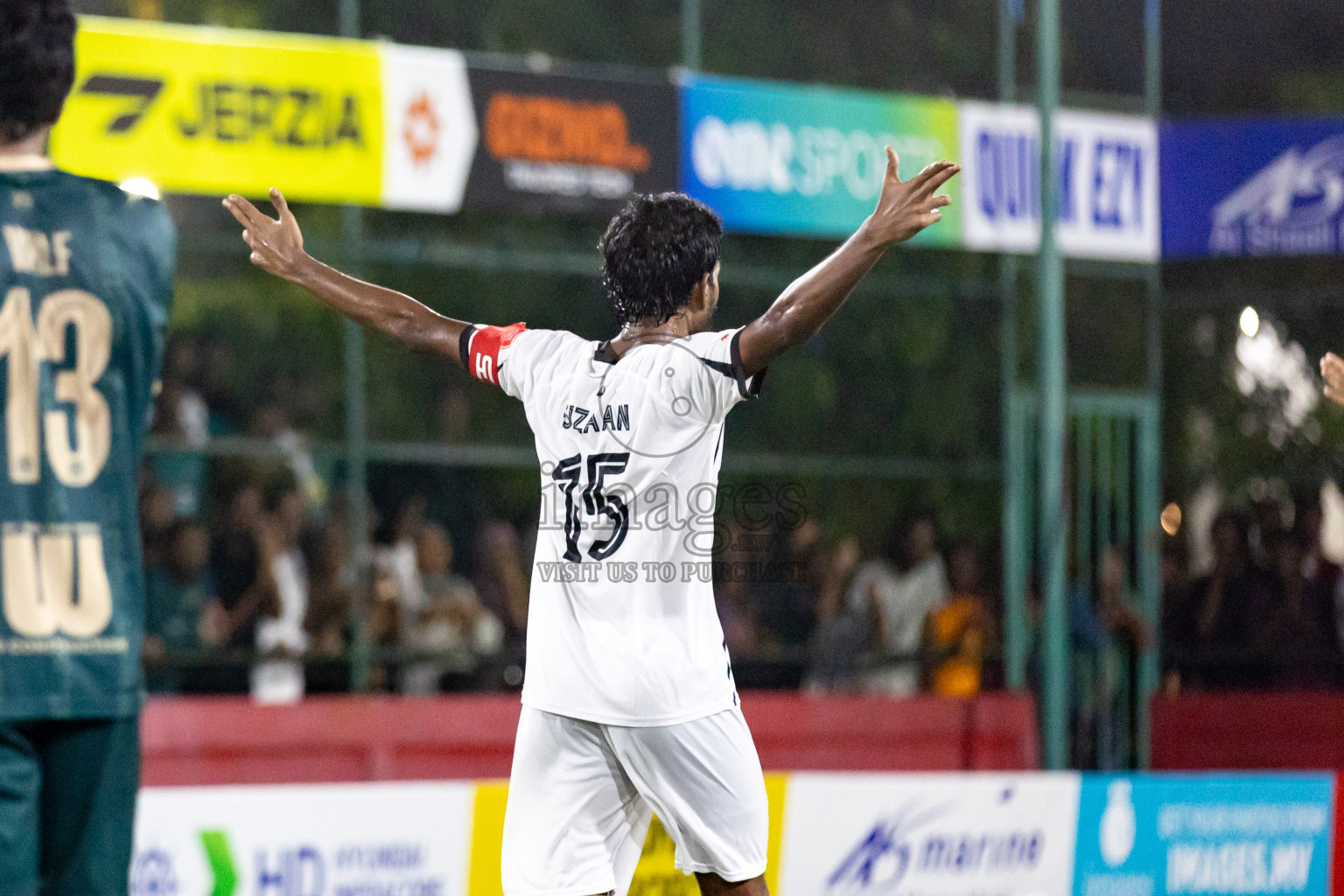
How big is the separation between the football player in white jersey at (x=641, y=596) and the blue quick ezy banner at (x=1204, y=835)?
4.02 metres

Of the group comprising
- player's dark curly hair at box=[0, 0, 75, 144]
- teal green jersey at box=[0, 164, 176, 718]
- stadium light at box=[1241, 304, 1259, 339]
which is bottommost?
teal green jersey at box=[0, 164, 176, 718]

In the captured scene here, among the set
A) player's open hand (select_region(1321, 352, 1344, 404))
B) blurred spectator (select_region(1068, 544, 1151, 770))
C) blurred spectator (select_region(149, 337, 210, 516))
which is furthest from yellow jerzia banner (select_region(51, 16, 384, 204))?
player's open hand (select_region(1321, 352, 1344, 404))

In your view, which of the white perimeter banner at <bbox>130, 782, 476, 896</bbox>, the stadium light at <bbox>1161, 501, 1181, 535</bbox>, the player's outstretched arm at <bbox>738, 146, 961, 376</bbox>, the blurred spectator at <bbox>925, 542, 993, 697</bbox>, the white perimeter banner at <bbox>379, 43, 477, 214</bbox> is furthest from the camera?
the stadium light at <bbox>1161, 501, 1181, 535</bbox>

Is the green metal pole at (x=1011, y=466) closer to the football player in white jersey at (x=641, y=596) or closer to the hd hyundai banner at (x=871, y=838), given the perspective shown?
the hd hyundai banner at (x=871, y=838)

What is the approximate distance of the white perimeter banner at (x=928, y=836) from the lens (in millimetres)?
7715

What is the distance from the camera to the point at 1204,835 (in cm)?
859

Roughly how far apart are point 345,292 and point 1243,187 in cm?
975

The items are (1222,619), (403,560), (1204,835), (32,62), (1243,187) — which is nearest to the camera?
(32,62)

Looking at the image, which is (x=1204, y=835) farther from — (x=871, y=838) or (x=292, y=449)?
(x=292, y=449)

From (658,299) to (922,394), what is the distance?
9.74 m

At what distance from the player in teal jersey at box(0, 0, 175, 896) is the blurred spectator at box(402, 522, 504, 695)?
789 cm

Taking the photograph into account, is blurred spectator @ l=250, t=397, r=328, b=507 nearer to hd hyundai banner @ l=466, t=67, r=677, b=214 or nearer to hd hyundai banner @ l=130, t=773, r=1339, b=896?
hd hyundai banner @ l=466, t=67, r=677, b=214

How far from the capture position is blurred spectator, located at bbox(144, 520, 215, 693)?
1046 centimetres

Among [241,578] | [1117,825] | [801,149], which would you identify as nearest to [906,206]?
[1117,825]
